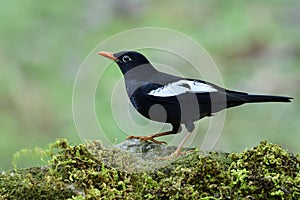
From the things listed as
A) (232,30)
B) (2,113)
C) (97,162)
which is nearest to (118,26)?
(232,30)

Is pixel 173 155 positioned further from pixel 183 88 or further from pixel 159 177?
pixel 183 88

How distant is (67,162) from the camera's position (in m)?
3.61

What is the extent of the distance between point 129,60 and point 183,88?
667mm

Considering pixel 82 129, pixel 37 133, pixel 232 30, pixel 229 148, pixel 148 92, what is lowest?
pixel 82 129

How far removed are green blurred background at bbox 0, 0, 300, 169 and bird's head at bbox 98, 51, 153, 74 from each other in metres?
4.04

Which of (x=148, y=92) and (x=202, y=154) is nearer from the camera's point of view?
(x=202, y=154)

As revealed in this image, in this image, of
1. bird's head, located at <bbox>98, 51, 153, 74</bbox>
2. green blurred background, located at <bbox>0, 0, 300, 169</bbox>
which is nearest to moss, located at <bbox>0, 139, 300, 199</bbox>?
bird's head, located at <bbox>98, 51, 153, 74</bbox>

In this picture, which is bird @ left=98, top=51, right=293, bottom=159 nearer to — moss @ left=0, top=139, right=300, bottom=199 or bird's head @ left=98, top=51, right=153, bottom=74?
bird's head @ left=98, top=51, right=153, bottom=74

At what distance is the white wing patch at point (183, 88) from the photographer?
447cm

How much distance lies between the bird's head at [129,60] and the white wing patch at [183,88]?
0.43 metres

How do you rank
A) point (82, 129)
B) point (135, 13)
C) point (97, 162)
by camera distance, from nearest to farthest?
point (97, 162)
point (82, 129)
point (135, 13)

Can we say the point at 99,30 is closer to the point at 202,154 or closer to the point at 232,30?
the point at 232,30

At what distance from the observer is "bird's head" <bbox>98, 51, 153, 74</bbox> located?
16.1 feet

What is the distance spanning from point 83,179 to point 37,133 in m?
6.67
